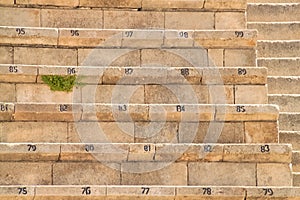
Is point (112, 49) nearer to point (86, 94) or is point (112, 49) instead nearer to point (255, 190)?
point (86, 94)

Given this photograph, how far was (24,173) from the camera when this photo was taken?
32.4 ft

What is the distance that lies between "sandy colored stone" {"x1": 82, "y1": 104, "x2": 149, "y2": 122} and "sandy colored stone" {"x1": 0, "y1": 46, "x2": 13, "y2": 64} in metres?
1.54

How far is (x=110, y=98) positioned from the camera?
10641 mm

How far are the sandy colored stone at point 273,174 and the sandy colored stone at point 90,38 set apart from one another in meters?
2.98

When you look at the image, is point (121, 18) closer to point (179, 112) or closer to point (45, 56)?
point (45, 56)

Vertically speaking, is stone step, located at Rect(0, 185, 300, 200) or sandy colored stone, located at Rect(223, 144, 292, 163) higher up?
sandy colored stone, located at Rect(223, 144, 292, 163)

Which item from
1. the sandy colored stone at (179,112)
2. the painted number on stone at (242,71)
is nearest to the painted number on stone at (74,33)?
the sandy colored stone at (179,112)

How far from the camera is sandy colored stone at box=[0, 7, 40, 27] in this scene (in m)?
11.3

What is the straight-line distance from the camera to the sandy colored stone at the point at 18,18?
1132 cm

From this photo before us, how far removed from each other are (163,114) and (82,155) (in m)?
1.33

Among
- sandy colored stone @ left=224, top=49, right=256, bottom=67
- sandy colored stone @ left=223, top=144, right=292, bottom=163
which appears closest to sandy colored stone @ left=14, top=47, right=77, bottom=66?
sandy colored stone @ left=224, top=49, right=256, bottom=67

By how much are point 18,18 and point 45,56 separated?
2.92 feet

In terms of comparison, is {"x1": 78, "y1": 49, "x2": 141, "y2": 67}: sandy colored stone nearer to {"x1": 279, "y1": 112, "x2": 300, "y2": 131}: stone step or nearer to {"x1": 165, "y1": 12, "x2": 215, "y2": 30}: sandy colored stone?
{"x1": 165, "y1": 12, "x2": 215, "y2": 30}: sandy colored stone

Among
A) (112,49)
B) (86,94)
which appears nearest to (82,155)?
(86,94)
